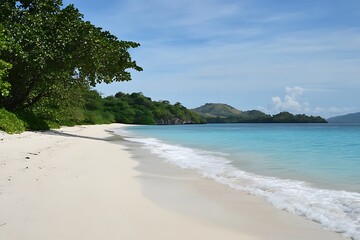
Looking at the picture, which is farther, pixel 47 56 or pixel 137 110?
pixel 137 110

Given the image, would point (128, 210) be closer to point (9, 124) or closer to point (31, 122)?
point (9, 124)

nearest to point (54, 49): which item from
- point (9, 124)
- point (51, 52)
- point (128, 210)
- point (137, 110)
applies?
point (51, 52)

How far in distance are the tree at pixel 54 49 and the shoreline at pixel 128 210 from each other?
1383 centimetres

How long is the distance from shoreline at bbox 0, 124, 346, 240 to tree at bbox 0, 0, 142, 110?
45.4ft

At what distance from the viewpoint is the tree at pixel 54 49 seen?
20.9 metres

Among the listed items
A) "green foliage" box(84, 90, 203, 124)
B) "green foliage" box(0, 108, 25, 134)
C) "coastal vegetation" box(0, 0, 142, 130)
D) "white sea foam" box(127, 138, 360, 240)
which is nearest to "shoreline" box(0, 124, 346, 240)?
"white sea foam" box(127, 138, 360, 240)

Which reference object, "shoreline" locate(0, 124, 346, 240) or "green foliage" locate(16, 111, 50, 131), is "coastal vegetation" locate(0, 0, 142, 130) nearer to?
"green foliage" locate(16, 111, 50, 131)

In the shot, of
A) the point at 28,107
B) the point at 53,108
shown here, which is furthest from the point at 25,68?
the point at 53,108

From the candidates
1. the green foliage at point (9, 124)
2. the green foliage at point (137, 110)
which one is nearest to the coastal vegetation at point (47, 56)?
the green foliage at point (9, 124)

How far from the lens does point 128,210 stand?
5422 millimetres

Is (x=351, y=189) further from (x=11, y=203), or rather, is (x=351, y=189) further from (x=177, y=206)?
(x=11, y=203)

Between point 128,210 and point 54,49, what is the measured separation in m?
18.9

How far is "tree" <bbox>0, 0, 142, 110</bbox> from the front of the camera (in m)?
20.9

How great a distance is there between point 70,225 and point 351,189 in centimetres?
Answer: 665
